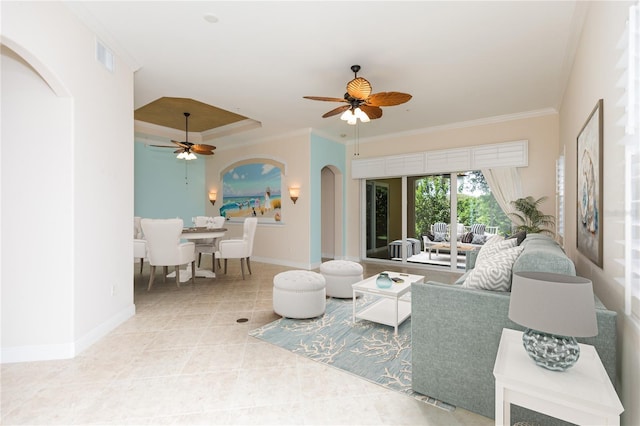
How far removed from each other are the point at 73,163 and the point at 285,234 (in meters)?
4.51

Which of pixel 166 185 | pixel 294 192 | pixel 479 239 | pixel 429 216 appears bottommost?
pixel 479 239

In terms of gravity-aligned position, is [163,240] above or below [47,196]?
below

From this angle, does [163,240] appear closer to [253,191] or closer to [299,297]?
[299,297]

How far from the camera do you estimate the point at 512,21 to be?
9.11ft

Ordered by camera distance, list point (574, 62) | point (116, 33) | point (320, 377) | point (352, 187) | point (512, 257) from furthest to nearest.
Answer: point (352, 187) < point (574, 62) < point (116, 33) < point (320, 377) < point (512, 257)

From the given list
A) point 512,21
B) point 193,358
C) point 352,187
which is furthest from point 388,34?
point 352,187

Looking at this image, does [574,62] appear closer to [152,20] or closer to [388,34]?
[388,34]

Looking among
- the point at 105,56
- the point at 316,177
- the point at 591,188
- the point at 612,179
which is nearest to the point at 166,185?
the point at 316,177

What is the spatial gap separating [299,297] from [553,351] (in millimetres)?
2458

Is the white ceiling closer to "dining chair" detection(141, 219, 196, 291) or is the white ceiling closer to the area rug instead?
"dining chair" detection(141, 219, 196, 291)

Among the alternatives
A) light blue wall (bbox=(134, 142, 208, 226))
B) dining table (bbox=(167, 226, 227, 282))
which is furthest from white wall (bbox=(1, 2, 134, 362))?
light blue wall (bbox=(134, 142, 208, 226))

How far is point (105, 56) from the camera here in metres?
3.05

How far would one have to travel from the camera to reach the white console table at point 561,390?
1145mm

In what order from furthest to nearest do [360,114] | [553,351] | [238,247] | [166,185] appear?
[166,185] < [238,247] < [360,114] < [553,351]
